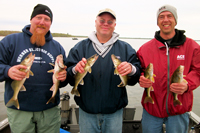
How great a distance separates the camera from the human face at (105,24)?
10.3 feet

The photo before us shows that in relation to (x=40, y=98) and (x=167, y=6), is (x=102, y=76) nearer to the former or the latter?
(x=40, y=98)

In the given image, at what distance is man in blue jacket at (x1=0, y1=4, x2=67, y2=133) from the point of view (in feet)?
10.1

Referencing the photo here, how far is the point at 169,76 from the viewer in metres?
3.14

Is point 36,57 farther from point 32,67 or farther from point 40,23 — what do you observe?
point 40,23

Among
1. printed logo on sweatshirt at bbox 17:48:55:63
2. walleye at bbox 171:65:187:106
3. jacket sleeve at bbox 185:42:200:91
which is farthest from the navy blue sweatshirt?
jacket sleeve at bbox 185:42:200:91

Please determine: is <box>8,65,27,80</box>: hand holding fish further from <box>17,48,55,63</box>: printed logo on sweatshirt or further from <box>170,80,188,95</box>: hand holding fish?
<box>170,80,188,95</box>: hand holding fish

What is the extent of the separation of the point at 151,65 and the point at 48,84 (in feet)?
7.22

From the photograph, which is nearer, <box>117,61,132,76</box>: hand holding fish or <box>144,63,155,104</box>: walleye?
<box>117,61,132,76</box>: hand holding fish

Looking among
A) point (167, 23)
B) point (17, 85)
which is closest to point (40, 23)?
point (17, 85)

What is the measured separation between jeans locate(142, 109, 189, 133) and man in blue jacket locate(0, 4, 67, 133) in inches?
81.9

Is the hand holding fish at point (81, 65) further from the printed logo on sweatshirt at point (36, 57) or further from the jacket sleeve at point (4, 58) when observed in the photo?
the jacket sleeve at point (4, 58)

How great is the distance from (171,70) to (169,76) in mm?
133

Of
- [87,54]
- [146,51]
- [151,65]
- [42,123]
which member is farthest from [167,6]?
[42,123]

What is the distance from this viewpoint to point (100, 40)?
3301 mm
